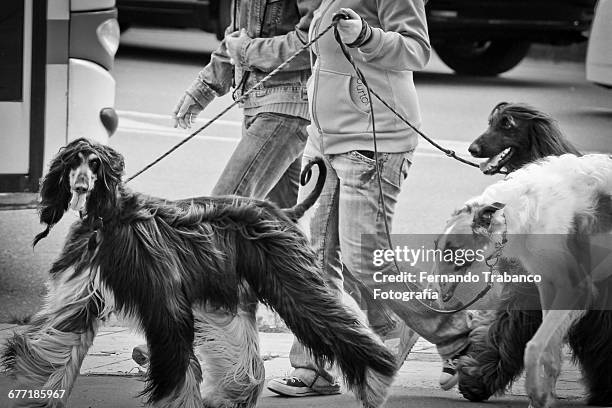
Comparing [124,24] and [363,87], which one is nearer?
[363,87]

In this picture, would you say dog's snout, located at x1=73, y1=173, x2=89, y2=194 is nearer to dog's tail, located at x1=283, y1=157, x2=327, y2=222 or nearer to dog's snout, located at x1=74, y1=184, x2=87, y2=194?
dog's snout, located at x1=74, y1=184, x2=87, y2=194

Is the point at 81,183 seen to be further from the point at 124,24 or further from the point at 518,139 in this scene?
the point at 124,24

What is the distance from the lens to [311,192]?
15.5 feet

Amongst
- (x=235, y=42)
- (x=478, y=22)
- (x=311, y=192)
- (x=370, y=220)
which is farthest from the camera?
(x=478, y=22)

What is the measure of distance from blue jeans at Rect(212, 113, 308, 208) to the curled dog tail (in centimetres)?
87

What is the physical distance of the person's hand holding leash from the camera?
454 centimetres

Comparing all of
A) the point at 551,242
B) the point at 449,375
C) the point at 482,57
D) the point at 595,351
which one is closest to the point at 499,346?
the point at 449,375

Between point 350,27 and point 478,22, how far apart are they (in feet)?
31.3

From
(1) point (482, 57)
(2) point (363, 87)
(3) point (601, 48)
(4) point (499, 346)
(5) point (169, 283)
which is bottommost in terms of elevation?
(1) point (482, 57)

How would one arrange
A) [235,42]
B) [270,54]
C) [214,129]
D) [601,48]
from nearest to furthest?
1. [270,54]
2. [235,42]
3. [601,48]
4. [214,129]

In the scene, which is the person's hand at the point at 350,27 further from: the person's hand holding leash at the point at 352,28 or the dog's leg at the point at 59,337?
the dog's leg at the point at 59,337

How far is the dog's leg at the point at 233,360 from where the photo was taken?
181 inches

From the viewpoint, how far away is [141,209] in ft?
13.9

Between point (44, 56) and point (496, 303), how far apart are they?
301 centimetres
